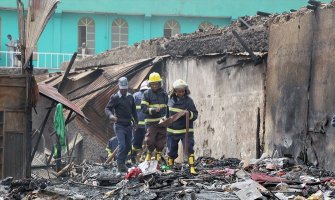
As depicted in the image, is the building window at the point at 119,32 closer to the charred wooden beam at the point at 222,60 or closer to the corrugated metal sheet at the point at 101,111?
the corrugated metal sheet at the point at 101,111

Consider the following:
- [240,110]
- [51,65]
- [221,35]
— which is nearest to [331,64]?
[240,110]

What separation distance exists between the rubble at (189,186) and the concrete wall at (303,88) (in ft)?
2.82

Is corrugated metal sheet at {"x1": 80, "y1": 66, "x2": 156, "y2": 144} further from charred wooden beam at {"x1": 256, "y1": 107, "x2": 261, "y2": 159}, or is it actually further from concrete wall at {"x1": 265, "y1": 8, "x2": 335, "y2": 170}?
concrete wall at {"x1": 265, "y1": 8, "x2": 335, "y2": 170}

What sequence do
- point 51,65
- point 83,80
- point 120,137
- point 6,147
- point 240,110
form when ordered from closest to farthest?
point 6,147, point 120,137, point 240,110, point 83,80, point 51,65

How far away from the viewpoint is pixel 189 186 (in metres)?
11.3

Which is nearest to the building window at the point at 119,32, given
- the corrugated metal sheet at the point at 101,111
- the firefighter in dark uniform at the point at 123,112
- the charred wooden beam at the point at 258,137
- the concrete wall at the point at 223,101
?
the corrugated metal sheet at the point at 101,111

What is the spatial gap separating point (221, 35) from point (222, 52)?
18.5 inches

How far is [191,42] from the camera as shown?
20.1 meters

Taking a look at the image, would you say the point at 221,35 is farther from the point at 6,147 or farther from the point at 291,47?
the point at 6,147

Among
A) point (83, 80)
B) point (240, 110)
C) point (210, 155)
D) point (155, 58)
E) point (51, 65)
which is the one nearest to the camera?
point (240, 110)

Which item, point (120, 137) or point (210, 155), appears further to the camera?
point (210, 155)

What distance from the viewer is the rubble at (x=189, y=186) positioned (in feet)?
34.0

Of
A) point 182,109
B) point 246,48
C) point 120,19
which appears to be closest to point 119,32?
point 120,19

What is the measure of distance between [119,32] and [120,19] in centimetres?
66
